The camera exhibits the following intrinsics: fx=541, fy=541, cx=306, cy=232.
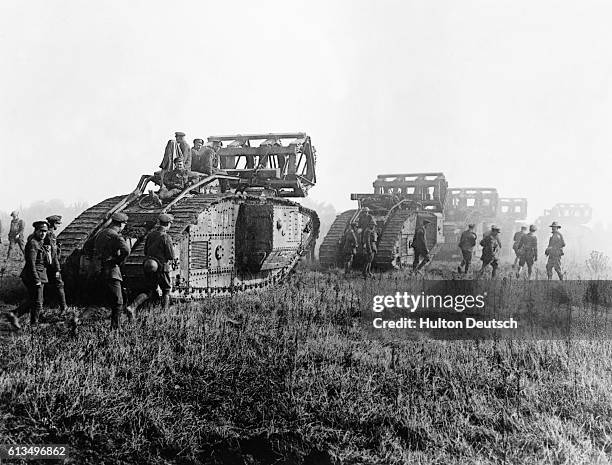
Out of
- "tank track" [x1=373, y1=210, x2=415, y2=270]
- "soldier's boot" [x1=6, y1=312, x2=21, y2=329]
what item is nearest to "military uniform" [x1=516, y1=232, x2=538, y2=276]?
"tank track" [x1=373, y1=210, x2=415, y2=270]

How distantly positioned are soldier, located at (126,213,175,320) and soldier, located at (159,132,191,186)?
9.22 ft

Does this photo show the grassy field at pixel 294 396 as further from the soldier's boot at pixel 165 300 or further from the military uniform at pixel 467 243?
the military uniform at pixel 467 243

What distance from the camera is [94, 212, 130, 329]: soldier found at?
7.00m

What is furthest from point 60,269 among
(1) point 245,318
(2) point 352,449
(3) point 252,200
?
(2) point 352,449

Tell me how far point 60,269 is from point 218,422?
174 inches

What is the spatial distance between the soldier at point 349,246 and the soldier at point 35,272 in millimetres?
8605

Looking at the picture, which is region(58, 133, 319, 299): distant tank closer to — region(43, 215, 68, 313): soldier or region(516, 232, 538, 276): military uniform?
region(43, 215, 68, 313): soldier

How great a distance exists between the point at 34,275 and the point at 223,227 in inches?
134

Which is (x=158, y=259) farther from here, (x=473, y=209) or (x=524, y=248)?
(x=473, y=209)

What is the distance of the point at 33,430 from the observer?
166 inches

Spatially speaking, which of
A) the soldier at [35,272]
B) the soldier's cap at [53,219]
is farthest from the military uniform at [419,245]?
the soldier at [35,272]

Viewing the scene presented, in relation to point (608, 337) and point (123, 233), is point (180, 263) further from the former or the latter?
point (608, 337)

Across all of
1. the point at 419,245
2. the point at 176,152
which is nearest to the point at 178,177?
the point at 176,152

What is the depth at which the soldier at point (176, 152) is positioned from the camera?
1021 cm
